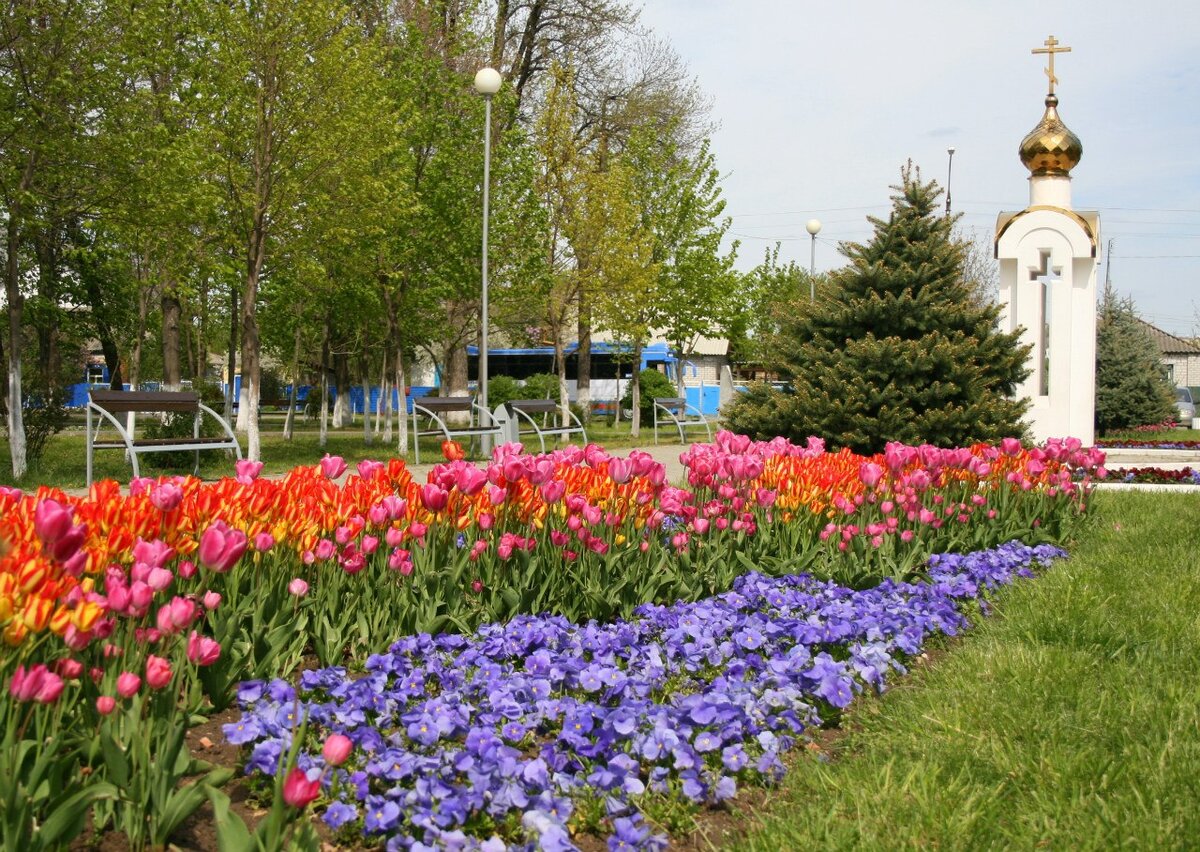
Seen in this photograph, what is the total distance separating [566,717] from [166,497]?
1.33 meters

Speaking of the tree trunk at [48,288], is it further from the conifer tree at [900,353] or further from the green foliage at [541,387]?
the conifer tree at [900,353]

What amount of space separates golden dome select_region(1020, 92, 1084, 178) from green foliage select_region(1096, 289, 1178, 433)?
929cm

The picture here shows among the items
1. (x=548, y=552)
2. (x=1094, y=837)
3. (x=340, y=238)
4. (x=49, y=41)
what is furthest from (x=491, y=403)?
(x=1094, y=837)

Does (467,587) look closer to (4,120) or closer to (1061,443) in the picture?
(1061,443)

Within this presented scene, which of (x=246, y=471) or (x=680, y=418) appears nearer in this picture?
(x=246, y=471)

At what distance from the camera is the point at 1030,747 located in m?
3.07

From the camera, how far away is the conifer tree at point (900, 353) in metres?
10.4

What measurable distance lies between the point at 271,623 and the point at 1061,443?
19.2 feet

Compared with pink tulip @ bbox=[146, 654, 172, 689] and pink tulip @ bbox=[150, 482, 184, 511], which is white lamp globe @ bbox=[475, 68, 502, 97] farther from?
pink tulip @ bbox=[146, 654, 172, 689]

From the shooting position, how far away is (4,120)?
40.8 feet

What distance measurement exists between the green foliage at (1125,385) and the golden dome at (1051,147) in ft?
30.5

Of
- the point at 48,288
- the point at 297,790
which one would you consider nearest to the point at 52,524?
the point at 297,790

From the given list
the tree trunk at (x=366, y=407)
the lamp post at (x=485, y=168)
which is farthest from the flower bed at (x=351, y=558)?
the tree trunk at (x=366, y=407)

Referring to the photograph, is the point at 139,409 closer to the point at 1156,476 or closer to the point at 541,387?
the point at 1156,476
